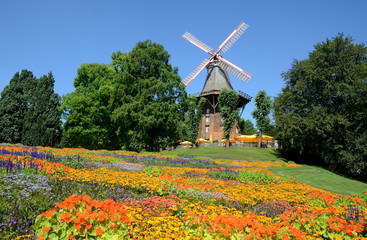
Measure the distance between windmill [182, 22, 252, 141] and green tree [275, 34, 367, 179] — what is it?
51.2 feet

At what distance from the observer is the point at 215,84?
51.3 m

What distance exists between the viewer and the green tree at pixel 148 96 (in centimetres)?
2905

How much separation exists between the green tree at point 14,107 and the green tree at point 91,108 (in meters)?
11.3

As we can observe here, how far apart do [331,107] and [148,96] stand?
21.9m

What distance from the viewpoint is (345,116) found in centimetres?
2989

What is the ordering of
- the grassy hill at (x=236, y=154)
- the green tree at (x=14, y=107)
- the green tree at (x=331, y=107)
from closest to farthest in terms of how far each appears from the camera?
1. the green tree at (x=331, y=107)
2. the grassy hill at (x=236, y=154)
3. the green tree at (x=14, y=107)

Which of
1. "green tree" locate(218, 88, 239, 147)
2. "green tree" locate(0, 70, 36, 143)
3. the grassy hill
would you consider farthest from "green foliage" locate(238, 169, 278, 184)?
"green tree" locate(0, 70, 36, 143)

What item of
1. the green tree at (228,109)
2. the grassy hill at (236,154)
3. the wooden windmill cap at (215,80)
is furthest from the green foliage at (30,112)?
the wooden windmill cap at (215,80)

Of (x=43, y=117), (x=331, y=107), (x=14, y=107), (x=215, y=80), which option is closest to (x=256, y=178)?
(x=331, y=107)

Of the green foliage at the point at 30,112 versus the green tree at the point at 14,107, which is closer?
the green foliage at the point at 30,112

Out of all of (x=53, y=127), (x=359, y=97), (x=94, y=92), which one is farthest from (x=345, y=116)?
(x=53, y=127)

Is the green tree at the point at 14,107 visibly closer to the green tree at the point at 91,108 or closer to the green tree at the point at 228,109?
the green tree at the point at 91,108

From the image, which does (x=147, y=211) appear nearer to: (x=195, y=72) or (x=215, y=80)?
(x=215, y=80)

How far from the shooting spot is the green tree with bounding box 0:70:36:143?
42.2 meters
